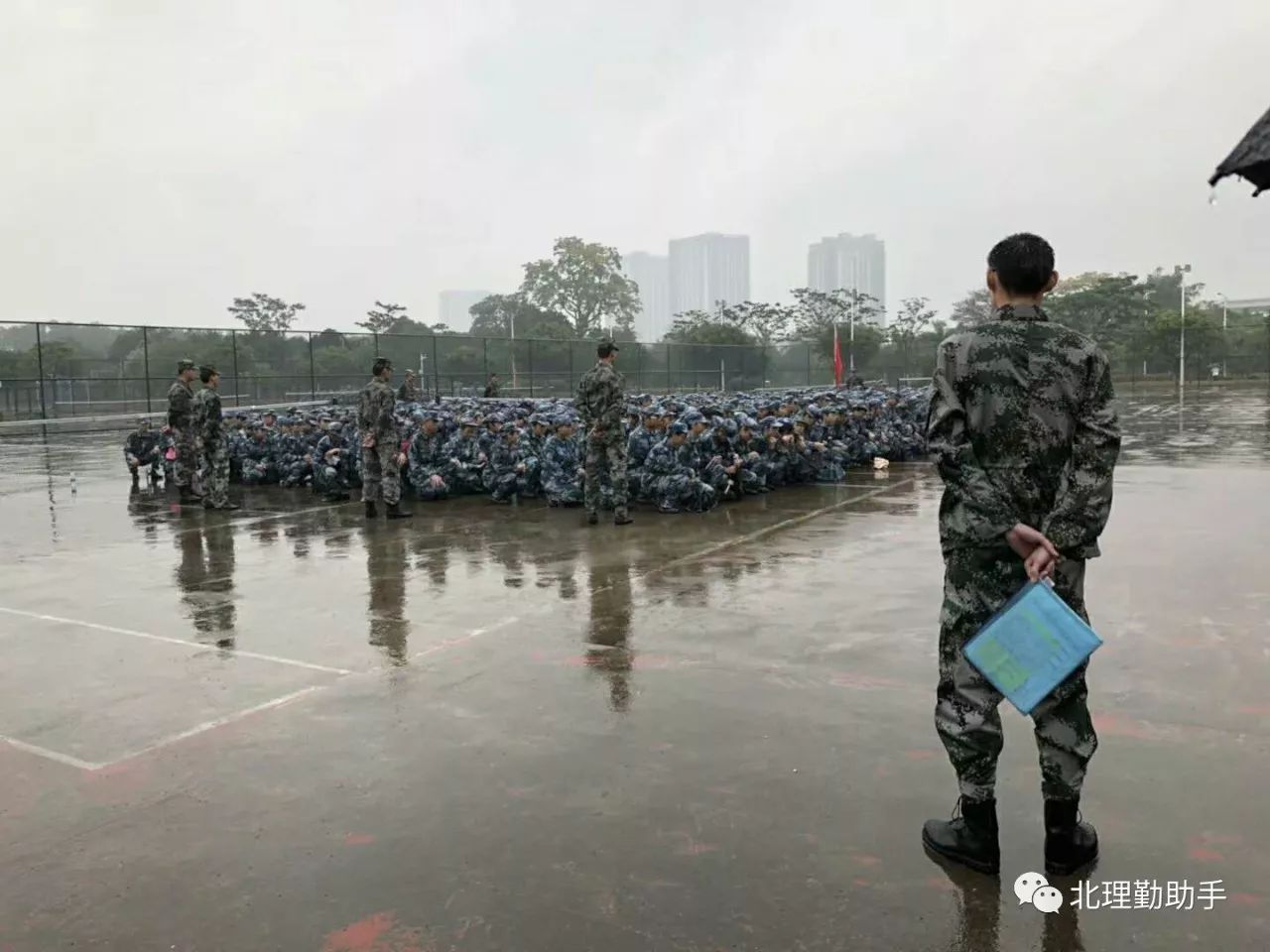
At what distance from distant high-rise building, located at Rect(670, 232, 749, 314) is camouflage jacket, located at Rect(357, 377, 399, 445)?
139 metres

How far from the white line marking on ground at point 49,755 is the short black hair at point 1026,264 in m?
3.81

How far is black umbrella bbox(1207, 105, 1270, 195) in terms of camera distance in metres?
5.09

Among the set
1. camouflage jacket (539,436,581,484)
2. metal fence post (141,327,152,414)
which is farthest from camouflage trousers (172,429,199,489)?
metal fence post (141,327,152,414)

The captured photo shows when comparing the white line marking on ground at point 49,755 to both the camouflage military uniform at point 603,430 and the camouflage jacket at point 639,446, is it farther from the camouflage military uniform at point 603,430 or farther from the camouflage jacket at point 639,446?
the camouflage jacket at point 639,446

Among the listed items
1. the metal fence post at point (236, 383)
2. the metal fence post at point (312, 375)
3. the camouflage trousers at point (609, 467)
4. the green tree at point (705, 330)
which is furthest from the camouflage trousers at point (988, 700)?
the green tree at point (705, 330)

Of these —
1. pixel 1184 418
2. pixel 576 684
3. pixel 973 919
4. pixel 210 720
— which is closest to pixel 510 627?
pixel 576 684

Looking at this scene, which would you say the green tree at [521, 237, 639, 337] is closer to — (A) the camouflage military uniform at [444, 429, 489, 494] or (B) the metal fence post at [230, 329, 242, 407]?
(B) the metal fence post at [230, 329, 242, 407]

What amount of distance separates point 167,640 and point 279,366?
28.1 metres

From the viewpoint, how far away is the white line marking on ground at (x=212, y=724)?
4.25 meters

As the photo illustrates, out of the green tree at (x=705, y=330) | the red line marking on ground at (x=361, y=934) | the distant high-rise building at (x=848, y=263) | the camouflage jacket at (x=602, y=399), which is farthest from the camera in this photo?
the distant high-rise building at (x=848, y=263)

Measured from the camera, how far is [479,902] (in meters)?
3.03

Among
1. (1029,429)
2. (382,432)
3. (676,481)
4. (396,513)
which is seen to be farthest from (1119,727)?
(382,432)

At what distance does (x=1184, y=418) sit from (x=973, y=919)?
83.4ft

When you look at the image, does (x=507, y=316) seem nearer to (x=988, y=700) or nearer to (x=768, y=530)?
(x=768, y=530)
